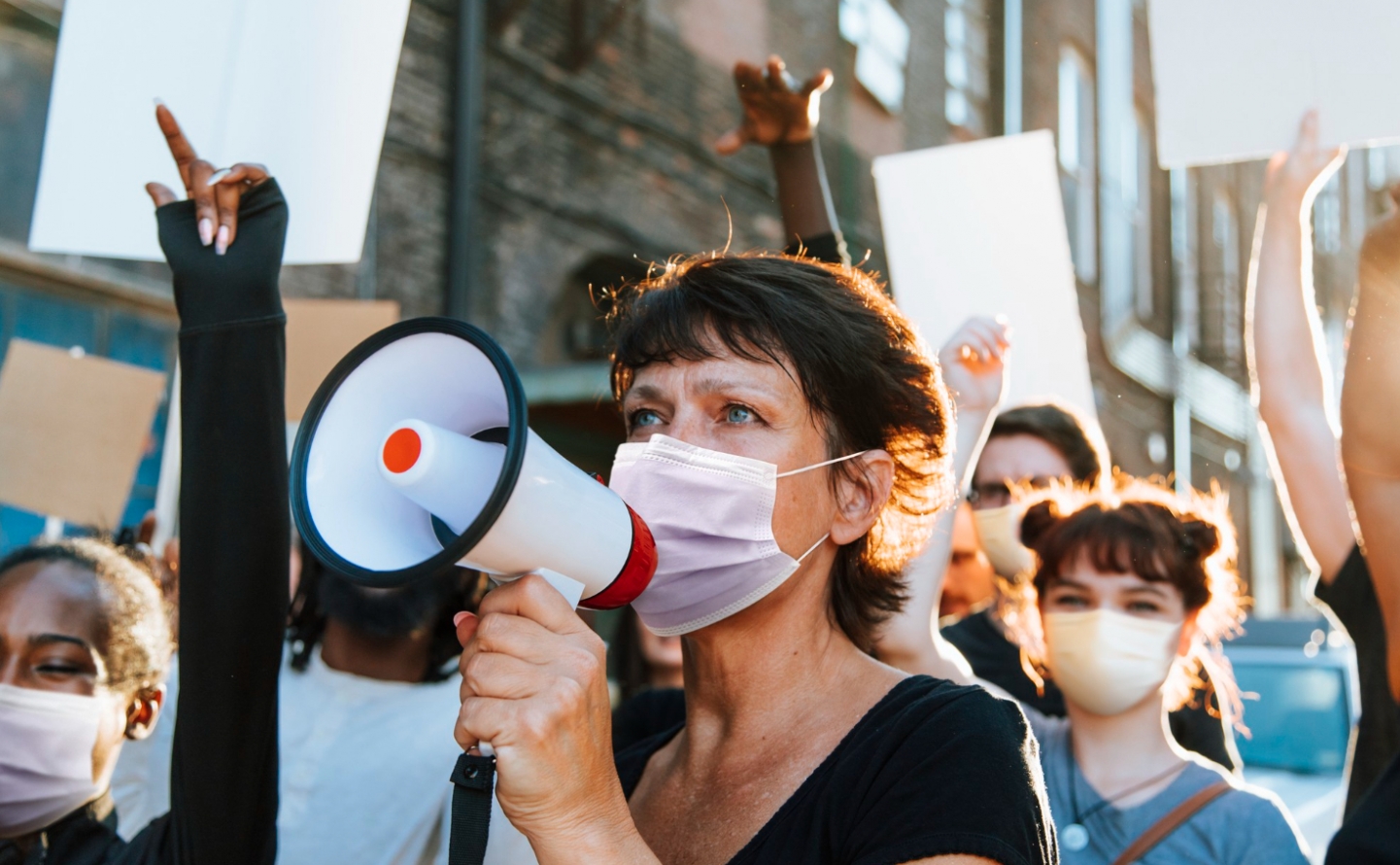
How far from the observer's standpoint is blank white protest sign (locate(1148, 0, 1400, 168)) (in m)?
2.09

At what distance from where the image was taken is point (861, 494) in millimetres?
1885

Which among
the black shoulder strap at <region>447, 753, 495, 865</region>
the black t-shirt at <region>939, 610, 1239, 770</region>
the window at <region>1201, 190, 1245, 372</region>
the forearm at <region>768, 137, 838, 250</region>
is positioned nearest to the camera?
the black shoulder strap at <region>447, 753, 495, 865</region>

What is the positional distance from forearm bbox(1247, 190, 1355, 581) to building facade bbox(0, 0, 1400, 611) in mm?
1476

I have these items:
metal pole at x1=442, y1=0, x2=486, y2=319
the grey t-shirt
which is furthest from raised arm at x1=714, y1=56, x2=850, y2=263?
metal pole at x1=442, y1=0, x2=486, y2=319

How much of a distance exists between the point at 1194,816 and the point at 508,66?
6.81m

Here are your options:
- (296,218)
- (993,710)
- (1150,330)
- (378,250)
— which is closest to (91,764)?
(296,218)

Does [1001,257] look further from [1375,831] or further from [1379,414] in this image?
[1375,831]

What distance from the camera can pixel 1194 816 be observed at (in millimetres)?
2389

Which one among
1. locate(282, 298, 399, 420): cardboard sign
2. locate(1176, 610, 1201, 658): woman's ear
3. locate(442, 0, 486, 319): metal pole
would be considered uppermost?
locate(442, 0, 486, 319): metal pole

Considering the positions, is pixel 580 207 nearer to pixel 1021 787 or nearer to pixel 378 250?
pixel 378 250

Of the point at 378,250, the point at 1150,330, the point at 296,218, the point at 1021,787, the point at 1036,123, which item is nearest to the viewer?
the point at 1021,787

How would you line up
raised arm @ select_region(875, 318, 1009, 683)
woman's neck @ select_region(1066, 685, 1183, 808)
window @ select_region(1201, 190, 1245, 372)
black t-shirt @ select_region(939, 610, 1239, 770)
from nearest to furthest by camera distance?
1. raised arm @ select_region(875, 318, 1009, 683)
2. woman's neck @ select_region(1066, 685, 1183, 808)
3. black t-shirt @ select_region(939, 610, 1239, 770)
4. window @ select_region(1201, 190, 1245, 372)

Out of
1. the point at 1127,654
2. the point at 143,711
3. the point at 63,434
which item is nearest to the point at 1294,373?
the point at 1127,654

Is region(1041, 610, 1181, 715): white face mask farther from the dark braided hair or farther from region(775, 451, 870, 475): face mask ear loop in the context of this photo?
the dark braided hair
